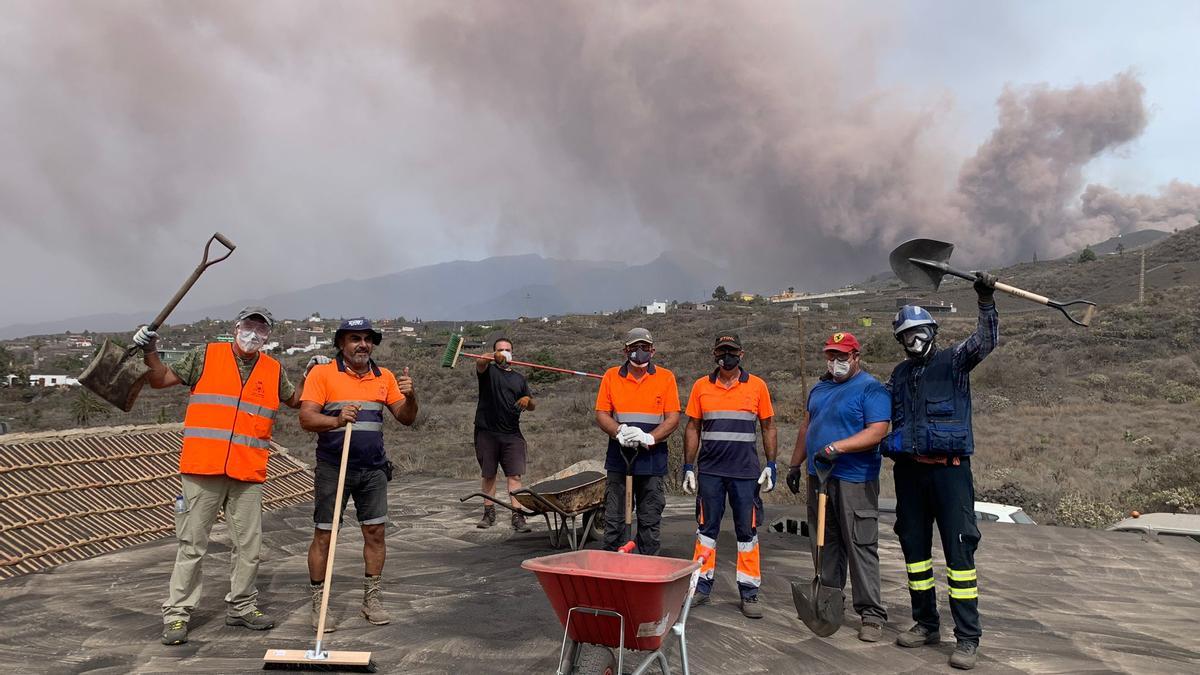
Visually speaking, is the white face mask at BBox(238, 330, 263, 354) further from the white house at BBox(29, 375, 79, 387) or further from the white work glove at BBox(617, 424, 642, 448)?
the white house at BBox(29, 375, 79, 387)

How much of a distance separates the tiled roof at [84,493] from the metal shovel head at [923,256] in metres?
7.57

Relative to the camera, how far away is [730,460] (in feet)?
17.8

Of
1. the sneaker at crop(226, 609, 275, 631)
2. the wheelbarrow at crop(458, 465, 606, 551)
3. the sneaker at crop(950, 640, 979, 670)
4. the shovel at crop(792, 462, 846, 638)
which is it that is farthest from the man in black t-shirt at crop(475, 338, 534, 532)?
the sneaker at crop(950, 640, 979, 670)

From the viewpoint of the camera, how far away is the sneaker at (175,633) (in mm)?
4531

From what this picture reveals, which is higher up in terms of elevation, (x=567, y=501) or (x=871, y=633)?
(x=567, y=501)

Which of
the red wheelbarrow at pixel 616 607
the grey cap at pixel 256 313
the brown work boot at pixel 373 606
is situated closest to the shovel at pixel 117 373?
the grey cap at pixel 256 313

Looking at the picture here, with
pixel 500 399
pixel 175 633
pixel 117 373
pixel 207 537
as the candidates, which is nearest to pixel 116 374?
pixel 117 373

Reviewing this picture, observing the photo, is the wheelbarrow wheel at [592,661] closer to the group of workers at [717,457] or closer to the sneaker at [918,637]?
the group of workers at [717,457]

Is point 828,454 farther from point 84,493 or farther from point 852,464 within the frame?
point 84,493

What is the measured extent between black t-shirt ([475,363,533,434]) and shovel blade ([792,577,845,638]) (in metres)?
4.09

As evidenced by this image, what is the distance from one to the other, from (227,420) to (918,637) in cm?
471

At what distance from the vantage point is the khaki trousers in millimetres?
4657

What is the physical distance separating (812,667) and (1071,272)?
60.0 m

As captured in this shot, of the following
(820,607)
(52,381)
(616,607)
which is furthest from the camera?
(52,381)
